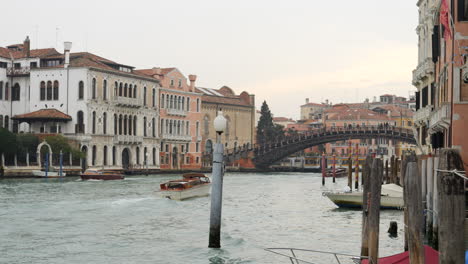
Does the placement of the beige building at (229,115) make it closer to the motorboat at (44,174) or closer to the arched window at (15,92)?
the arched window at (15,92)

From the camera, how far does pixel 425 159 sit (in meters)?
11.7

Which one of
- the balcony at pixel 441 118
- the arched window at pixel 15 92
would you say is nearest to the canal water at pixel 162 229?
the balcony at pixel 441 118

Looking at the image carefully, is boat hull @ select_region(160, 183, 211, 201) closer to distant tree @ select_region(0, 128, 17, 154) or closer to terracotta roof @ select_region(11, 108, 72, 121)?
distant tree @ select_region(0, 128, 17, 154)

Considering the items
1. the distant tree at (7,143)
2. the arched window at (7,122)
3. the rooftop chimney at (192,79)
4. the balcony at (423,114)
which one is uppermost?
the rooftop chimney at (192,79)

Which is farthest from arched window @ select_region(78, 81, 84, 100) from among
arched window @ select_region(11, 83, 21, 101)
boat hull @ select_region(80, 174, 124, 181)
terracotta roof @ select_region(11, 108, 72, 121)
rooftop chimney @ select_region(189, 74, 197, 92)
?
rooftop chimney @ select_region(189, 74, 197, 92)

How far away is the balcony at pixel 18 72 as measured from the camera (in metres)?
44.1

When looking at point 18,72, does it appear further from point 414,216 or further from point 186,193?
point 414,216

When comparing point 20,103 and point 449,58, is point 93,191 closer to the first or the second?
point 449,58

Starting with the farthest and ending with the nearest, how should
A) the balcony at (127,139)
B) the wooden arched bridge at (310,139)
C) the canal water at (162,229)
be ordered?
the wooden arched bridge at (310,139)
the balcony at (127,139)
the canal water at (162,229)

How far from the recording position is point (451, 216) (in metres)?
4.68

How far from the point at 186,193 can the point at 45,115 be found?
21.7 m

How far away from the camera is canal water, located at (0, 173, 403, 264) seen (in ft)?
36.3

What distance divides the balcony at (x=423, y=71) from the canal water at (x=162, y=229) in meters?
4.01

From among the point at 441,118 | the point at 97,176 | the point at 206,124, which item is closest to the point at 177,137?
the point at 206,124
